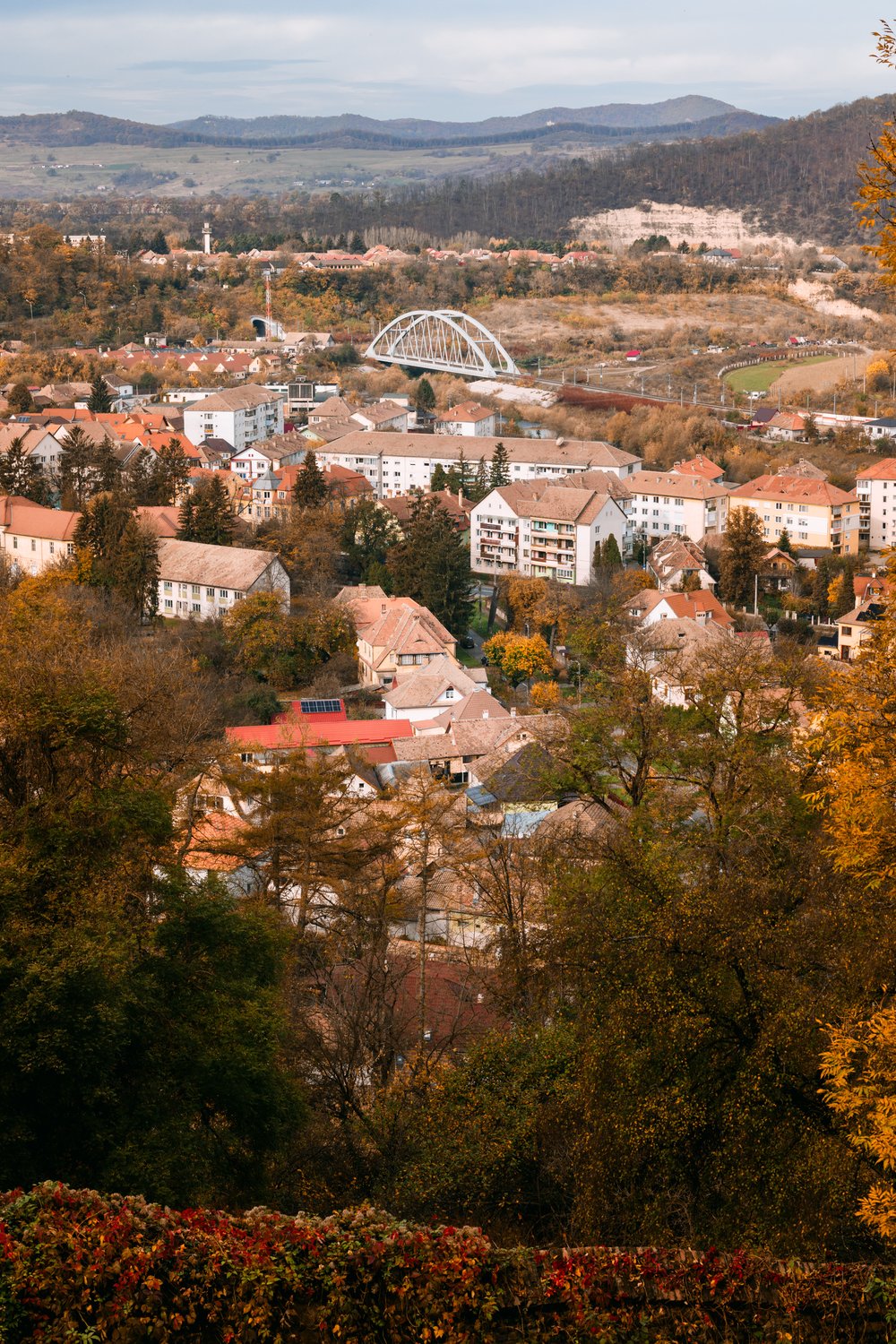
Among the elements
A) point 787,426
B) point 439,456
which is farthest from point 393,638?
point 787,426

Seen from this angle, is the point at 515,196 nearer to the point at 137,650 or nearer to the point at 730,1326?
the point at 137,650

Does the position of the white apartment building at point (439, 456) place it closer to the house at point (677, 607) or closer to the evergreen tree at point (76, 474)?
the evergreen tree at point (76, 474)

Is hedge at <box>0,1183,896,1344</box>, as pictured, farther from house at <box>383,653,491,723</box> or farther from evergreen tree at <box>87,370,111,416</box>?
evergreen tree at <box>87,370,111,416</box>

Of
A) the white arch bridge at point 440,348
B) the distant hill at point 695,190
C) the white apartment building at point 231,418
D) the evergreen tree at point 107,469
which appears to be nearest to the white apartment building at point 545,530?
the evergreen tree at point 107,469

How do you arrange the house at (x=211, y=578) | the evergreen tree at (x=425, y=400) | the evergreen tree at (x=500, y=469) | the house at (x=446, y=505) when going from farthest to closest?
the evergreen tree at (x=425, y=400) < the evergreen tree at (x=500, y=469) < the house at (x=446, y=505) < the house at (x=211, y=578)

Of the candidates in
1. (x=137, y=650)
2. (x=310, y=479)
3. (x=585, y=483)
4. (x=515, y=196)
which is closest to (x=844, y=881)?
(x=137, y=650)
